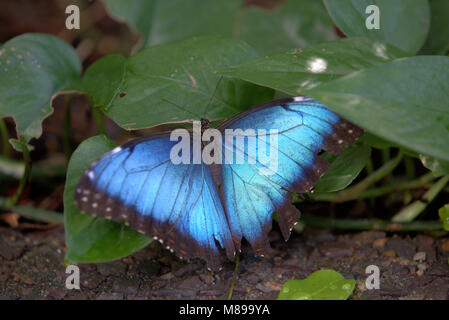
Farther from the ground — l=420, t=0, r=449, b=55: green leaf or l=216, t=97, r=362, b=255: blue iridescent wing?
l=420, t=0, r=449, b=55: green leaf

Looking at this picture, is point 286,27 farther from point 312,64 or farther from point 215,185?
point 215,185

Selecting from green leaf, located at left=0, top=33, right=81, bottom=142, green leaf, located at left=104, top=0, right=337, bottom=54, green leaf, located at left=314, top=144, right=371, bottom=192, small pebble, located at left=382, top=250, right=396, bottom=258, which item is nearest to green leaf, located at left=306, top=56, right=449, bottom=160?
green leaf, located at left=314, top=144, right=371, bottom=192

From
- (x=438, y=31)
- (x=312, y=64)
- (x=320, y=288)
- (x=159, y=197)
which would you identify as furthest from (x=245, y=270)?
(x=438, y=31)

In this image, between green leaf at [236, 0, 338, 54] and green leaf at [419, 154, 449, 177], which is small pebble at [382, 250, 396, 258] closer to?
green leaf at [419, 154, 449, 177]

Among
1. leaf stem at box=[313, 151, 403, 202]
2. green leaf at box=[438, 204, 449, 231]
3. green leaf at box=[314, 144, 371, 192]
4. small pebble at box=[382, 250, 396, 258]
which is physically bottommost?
small pebble at box=[382, 250, 396, 258]

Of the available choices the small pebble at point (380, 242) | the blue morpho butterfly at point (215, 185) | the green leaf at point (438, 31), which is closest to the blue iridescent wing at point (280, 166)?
the blue morpho butterfly at point (215, 185)

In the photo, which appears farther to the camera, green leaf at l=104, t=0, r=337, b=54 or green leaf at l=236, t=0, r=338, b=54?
green leaf at l=236, t=0, r=338, b=54
